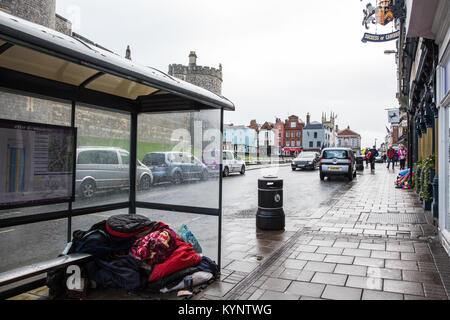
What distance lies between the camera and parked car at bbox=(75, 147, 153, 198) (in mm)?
4262

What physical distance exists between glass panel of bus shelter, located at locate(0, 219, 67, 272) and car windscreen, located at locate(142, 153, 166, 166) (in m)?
2.09

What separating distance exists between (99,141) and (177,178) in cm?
116

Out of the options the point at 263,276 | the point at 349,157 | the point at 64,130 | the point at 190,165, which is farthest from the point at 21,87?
the point at 349,157

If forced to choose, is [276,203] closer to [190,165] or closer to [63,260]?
[190,165]

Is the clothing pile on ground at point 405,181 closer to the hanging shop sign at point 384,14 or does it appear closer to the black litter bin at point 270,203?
the hanging shop sign at point 384,14

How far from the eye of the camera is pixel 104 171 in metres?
4.59

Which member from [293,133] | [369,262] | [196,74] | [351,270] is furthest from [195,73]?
[351,270]

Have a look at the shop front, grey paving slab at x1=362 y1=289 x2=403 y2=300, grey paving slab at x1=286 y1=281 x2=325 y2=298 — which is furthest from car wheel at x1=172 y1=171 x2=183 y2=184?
the shop front

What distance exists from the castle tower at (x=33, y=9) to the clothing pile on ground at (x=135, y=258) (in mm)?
23883

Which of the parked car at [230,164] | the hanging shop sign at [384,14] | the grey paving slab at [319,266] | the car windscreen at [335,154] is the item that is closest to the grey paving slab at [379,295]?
the grey paving slab at [319,266]

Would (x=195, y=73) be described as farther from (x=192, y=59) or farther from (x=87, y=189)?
(x=87, y=189)

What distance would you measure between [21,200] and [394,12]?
47.6 ft

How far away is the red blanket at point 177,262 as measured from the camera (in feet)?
11.7

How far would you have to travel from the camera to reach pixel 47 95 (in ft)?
12.6
